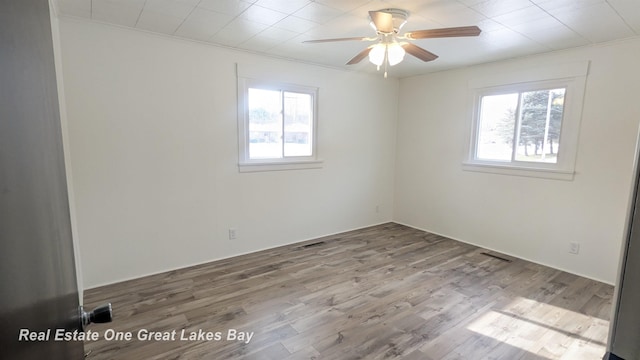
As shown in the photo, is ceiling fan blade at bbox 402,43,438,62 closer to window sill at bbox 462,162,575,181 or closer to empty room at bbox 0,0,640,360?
empty room at bbox 0,0,640,360

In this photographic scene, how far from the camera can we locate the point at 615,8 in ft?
7.38

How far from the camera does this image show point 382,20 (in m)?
2.21

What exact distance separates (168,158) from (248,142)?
35.8 inches

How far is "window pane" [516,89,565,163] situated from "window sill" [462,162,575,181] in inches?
4.8

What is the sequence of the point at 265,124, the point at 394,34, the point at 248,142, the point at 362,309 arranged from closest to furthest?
the point at 394,34, the point at 362,309, the point at 248,142, the point at 265,124

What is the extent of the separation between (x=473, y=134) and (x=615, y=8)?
206 centimetres

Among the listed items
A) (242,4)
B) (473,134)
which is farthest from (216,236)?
(473,134)

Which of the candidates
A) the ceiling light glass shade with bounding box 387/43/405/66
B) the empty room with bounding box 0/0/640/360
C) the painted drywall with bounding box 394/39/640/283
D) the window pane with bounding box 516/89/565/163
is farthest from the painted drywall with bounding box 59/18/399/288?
the window pane with bounding box 516/89/565/163

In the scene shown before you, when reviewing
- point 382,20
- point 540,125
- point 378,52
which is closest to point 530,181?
point 540,125

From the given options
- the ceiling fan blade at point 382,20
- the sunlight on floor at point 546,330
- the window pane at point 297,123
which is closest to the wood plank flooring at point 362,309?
the sunlight on floor at point 546,330

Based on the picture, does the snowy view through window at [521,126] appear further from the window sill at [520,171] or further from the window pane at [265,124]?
the window pane at [265,124]

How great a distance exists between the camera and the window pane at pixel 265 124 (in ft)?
12.4

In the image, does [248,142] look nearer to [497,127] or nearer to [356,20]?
[356,20]

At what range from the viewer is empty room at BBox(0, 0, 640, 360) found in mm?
2328
